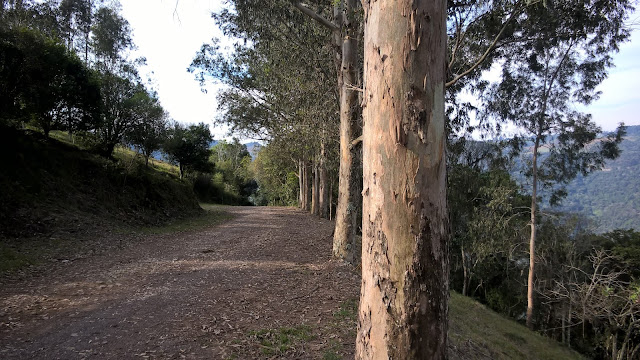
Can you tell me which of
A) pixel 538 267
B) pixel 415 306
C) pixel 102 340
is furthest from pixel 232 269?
pixel 538 267

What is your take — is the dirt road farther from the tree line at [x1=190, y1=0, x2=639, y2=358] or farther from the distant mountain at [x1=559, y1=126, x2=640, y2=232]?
the distant mountain at [x1=559, y1=126, x2=640, y2=232]

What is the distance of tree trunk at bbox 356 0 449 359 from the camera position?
208 cm

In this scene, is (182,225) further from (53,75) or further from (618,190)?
(618,190)

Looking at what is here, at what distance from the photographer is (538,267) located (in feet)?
70.9

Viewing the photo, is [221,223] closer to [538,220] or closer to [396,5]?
[396,5]

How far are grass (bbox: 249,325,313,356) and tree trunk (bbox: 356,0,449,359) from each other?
243 centimetres

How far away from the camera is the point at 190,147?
2423cm

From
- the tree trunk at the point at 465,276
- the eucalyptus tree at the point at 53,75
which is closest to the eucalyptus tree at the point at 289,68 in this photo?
the eucalyptus tree at the point at 53,75

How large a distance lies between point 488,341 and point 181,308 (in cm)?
830

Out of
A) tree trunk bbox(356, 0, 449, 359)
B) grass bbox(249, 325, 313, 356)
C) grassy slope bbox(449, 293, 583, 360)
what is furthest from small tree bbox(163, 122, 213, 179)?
tree trunk bbox(356, 0, 449, 359)

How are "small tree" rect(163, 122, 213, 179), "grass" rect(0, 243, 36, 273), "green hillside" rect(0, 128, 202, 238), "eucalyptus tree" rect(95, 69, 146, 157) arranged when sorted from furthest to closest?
"small tree" rect(163, 122, 213, 179), "eucalyptus tree" rect(95, 69, 146, 157), "grass" rect(0, 243, 36, 273), "green hillside" rect(0, 128, 202, 238)

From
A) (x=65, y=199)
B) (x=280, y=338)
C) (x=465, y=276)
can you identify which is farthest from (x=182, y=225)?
(x=465, y=276)

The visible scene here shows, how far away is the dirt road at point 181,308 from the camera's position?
418 centimetres

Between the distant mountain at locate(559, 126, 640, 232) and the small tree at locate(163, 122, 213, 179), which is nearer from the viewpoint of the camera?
the small tree at locate(163, 122, 213, 179)
